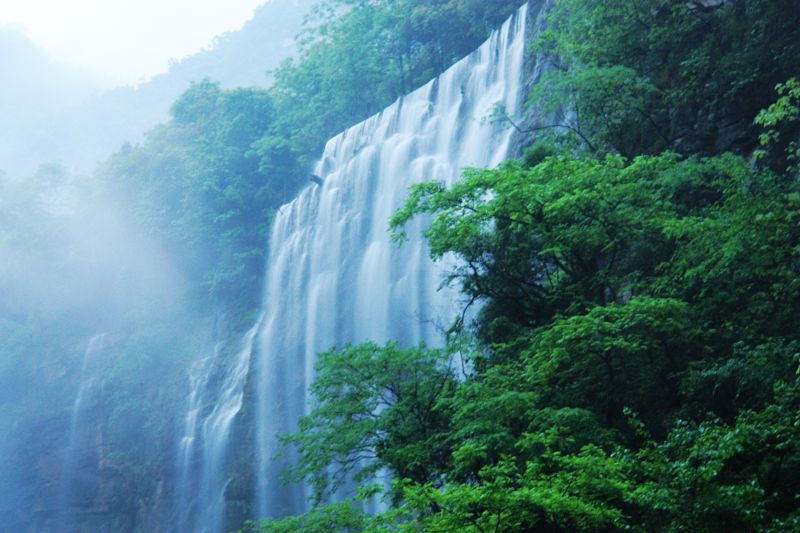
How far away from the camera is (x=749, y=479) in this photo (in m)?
5.90

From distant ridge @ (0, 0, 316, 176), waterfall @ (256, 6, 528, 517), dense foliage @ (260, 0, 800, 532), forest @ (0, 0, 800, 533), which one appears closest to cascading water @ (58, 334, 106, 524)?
forest @ (0, 0, 800, 533)

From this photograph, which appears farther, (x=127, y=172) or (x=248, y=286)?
(x=127, y=172)

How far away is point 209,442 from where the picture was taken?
28.2m

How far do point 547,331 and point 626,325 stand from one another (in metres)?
1.04

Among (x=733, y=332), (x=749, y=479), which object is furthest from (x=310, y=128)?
(x=749, y=479)

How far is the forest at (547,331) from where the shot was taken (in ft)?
21.2

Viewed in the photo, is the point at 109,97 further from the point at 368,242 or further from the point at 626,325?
the point at 626,325

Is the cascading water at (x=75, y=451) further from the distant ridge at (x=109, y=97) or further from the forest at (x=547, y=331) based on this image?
the distant ridge at (x=109, y=97)

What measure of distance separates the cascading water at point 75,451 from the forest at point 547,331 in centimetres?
17

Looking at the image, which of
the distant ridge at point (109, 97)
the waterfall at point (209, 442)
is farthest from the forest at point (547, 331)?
the distant ridge at point (109, 97)

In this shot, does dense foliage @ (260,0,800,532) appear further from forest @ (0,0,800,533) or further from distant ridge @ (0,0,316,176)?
distant ridge @ (0,0,316,176)

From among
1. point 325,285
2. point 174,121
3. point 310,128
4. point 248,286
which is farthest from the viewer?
point 174,121

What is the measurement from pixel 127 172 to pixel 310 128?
13.2 metres

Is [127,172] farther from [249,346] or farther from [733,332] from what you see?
[733,332]
